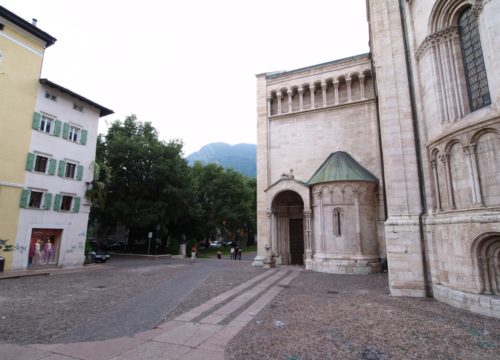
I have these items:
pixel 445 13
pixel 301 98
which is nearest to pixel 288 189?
pixel 301 98

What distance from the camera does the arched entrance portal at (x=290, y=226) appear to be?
2194 centimetres

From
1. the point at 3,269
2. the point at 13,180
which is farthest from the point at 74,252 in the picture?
the point at 13,180

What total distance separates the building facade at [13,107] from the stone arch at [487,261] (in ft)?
75.2

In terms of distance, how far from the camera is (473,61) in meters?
9.48

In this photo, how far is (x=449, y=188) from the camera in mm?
9336

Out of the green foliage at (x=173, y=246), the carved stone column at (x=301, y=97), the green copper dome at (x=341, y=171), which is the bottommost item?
the green foliage at (x=173, y=246)

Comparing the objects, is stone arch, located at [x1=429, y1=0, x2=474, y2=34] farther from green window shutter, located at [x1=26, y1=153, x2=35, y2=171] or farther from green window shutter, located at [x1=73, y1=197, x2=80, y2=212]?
green window shutter, located at [x1=73, y1=197, x2=80, y2=212]

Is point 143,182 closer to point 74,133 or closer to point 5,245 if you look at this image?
point 74,133

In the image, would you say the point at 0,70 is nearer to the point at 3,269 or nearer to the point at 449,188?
the point at 3,269

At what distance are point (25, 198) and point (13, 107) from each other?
18.9 feet

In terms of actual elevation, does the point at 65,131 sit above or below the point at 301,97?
below

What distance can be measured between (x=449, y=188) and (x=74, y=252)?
75.9ft

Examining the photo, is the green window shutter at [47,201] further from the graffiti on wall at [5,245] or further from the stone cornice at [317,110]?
the stone cornice at [317,110]

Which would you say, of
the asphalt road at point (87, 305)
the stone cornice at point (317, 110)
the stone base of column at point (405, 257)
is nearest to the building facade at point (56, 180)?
the asphalt road at point (87, 305)
